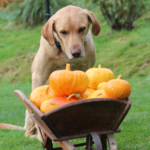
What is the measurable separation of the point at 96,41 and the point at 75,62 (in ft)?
23.9

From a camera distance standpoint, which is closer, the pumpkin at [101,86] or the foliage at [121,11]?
the pumpkin at [101,86]

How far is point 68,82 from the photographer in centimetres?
229

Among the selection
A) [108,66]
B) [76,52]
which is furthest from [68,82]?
[108,66]

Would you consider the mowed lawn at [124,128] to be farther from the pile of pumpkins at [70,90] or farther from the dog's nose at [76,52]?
the dog's nose at [76,52]

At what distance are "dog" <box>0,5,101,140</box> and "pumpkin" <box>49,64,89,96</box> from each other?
2.68 feet

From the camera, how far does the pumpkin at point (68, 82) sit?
2.29 metres

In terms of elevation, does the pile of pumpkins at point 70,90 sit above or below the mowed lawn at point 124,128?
above

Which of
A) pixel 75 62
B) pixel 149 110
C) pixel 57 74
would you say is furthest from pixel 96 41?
pixel 57 74

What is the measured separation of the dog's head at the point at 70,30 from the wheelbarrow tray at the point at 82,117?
1070 millimetres

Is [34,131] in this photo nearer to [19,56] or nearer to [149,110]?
[149,110]

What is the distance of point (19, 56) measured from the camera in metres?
11.2

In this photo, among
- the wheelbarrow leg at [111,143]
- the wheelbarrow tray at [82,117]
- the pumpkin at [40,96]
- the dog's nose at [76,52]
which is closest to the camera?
the wheelbarrow tray at [82,117]

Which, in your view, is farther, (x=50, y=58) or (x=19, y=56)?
(x=19, y=56)

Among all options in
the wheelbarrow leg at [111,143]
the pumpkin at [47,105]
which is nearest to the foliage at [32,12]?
the pumpkin at [47,105]
